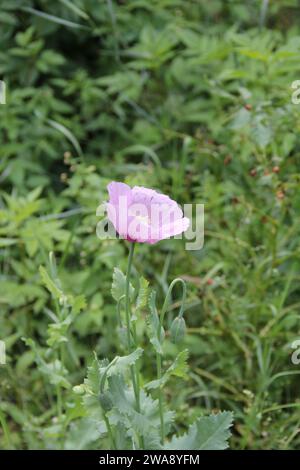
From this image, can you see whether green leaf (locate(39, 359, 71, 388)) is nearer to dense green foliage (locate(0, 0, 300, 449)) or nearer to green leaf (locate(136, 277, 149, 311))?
dense green foliage (locate(0, 0, 300, 449))

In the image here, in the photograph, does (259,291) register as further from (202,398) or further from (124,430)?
(124,430)

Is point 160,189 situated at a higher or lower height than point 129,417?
higher

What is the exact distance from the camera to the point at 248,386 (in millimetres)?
1865

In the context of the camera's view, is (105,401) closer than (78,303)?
Yes

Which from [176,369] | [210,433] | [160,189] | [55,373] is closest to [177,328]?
[176,369]

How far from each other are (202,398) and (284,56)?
856 millimetres

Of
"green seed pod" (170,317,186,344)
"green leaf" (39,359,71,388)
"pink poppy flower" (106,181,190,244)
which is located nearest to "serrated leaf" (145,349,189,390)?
"green seed pod" (170,317,186,344)

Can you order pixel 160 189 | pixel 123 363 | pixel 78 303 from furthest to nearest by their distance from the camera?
Result: pixel 160 189 → pixel 78 303 → pixel 123 363

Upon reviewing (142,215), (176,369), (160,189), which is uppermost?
(160,189)

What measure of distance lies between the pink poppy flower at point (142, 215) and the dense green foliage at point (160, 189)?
246mm

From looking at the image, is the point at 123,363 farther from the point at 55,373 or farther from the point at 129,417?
the point at 55,373

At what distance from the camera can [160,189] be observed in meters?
2.22

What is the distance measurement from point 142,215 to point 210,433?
36 centimetres

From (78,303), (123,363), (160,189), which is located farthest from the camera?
(160,189)
